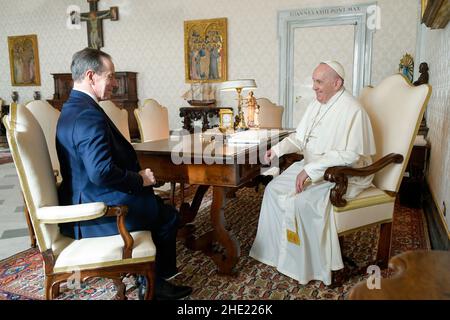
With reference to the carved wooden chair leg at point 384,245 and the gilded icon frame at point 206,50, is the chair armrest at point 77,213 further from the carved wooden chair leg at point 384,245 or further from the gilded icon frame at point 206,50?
the gilded icon frame at point 206,50

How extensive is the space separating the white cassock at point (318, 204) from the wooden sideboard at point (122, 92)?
20.4 feet

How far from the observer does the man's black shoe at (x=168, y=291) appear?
83.9 inches

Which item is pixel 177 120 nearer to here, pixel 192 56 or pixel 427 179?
pixel 192 56

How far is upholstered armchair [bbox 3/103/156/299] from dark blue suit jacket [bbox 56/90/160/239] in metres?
0.09

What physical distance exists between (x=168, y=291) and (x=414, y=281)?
155 centimetres

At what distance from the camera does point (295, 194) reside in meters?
2.52

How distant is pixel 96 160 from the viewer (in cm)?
173

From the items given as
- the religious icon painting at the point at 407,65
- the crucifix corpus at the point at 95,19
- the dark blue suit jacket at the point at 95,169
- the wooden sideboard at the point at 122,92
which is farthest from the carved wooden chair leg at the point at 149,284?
the crucifix corpus at the point at 95,19

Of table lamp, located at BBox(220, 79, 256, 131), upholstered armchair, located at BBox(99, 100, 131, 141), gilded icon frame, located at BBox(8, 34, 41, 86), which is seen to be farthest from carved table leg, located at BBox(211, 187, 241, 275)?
gilded icon frame, located at BBox(8, 34, 41, 86)

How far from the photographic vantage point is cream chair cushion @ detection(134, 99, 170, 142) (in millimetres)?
3855

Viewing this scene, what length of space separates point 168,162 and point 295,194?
33.7 inches

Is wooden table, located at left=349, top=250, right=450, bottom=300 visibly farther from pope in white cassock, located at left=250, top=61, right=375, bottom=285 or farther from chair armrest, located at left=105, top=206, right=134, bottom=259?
pope in white cassock, located at left=250, top=61, right=375, bottom=285
